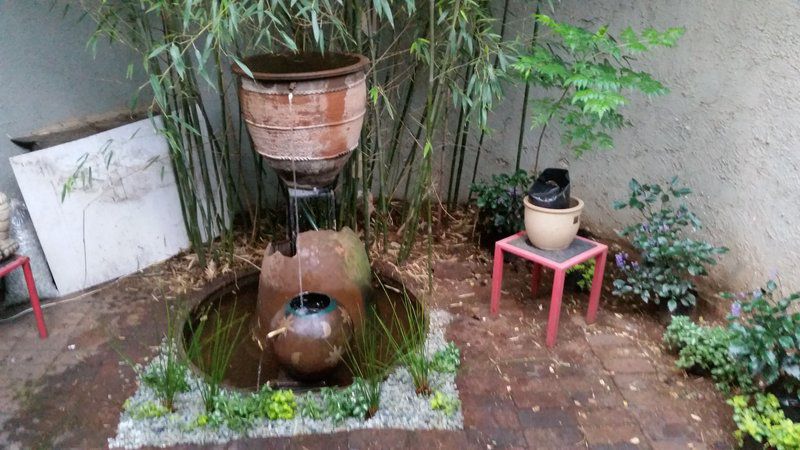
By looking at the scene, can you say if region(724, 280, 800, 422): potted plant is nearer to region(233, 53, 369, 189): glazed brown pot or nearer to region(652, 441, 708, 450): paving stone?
region(652, 441, 708, 450): paving stone

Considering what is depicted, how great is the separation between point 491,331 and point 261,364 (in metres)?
1.00

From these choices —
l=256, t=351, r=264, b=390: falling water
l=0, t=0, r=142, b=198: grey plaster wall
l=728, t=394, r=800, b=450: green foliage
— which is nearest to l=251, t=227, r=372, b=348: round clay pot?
l=256, t=351, r=264, b=390: falling water

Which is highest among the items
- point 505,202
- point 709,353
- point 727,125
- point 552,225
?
point 727,125

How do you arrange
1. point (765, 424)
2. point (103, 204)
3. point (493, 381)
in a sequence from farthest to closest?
point (103, 204), point (493, 381), point (765, 424)

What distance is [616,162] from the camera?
10.2 ft

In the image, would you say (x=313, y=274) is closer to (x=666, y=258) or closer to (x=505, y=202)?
(x=505, y=202)

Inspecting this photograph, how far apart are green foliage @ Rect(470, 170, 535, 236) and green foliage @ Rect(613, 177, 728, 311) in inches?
22.0

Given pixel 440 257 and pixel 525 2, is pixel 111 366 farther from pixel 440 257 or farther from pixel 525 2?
pixel 525 2

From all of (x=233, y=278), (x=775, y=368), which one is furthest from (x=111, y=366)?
(x=775, y=368)

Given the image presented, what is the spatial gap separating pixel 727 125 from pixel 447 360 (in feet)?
5.21

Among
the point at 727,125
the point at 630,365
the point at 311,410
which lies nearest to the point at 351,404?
the point at 311,410

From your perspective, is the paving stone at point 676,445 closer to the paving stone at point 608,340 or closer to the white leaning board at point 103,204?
the paving stone at point 608,340

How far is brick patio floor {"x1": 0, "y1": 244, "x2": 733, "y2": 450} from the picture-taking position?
6.57 feet

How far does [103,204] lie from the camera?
2.94m
